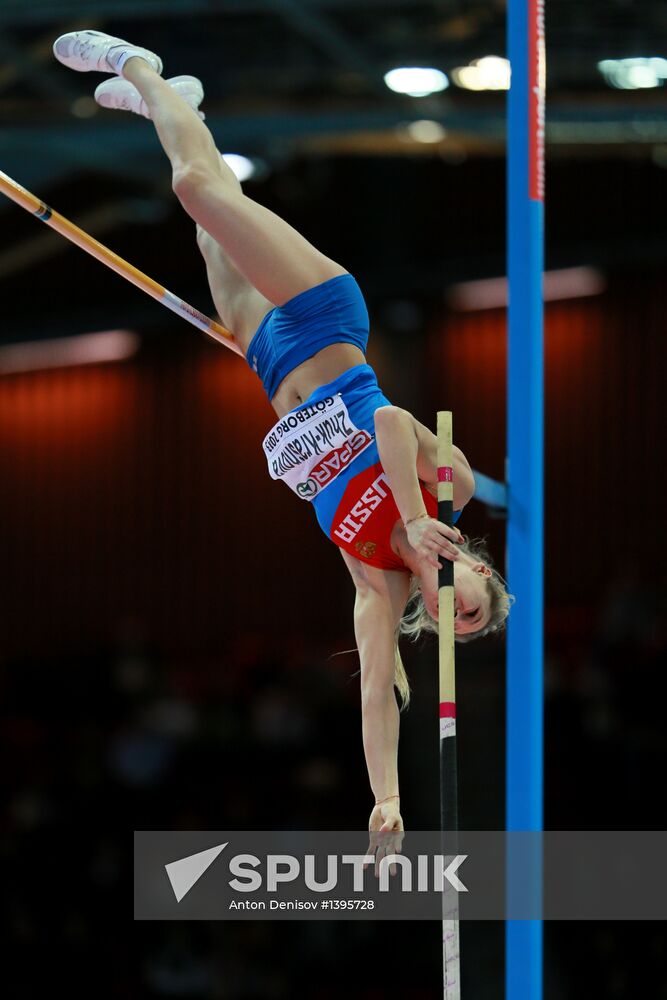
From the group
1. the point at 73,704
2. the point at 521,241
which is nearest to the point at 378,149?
the point at 73,704

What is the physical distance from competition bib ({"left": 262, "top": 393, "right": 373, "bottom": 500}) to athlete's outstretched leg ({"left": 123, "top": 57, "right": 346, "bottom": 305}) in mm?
376

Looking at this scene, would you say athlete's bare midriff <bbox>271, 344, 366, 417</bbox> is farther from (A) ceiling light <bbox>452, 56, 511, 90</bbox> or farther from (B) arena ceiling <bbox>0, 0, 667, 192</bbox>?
(A) ceiling light <bbox>452, 56, 511, 90</bbox>

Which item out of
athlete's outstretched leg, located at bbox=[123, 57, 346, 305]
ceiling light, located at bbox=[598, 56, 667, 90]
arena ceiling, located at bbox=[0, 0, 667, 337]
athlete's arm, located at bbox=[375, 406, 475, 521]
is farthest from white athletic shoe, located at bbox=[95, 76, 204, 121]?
ceiling light, located at bbox=[598, 56, 667, 90]

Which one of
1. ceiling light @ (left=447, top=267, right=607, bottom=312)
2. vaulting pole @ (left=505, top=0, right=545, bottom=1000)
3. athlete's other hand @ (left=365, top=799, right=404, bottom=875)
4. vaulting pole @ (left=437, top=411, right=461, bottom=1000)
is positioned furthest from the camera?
ceiling light @ (left=447, top=267, right=607, bottom=312)

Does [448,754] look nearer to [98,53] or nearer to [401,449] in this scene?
[401,449]

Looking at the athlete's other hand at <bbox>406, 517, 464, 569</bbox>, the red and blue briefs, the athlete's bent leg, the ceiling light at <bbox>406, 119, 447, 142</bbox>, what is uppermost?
the ceiling light at <bbox>406, 119, 447, 142</bbox>

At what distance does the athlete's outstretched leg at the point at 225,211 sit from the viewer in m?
3.94

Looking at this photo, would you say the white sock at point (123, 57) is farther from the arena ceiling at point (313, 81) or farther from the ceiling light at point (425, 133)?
the ceiling light at point (425, 133)

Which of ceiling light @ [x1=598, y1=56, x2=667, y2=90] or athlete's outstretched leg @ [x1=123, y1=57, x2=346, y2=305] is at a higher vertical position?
ceiling light @ [x1=598, y1=56, x2=667, y2=90]

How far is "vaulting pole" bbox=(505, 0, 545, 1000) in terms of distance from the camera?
4.99m

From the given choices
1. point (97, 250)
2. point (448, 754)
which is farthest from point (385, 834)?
point (97, 250)

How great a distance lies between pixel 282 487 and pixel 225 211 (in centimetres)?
898

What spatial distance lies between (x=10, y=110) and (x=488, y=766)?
18.5 feet


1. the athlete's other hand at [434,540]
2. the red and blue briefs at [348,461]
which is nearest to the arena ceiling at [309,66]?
the red and blue briefs at [348,461]
